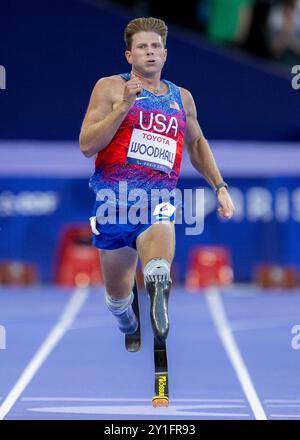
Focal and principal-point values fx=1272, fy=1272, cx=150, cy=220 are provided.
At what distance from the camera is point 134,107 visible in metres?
6.64

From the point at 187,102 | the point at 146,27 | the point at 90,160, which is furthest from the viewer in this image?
the point at 90,160

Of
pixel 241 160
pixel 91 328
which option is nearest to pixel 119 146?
pixel 91 328

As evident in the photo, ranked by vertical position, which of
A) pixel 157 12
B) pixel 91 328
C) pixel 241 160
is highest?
pixel 157 12

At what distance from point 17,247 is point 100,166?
A: 26.0 ft

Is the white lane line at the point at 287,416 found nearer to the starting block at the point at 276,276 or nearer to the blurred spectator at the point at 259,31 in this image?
the starting block at the point at 276,276

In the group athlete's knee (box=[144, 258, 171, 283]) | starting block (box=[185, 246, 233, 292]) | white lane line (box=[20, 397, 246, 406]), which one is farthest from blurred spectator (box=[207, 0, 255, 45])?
athlete's knee (box=[144, 258, 171, 283])

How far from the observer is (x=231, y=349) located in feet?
31.9

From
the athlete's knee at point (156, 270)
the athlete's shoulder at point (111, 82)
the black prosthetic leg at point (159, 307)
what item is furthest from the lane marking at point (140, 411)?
the athlete's shoulder at point (111, 82)

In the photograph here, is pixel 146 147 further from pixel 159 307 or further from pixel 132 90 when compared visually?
pixel 159 307

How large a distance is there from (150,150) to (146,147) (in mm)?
28

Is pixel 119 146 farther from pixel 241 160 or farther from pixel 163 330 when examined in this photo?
pixel 241 160

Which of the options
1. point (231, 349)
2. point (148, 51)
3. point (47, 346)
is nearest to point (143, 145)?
point (148, 51)

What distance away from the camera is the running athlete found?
6500 mm

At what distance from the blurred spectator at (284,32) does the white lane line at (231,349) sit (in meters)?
3.23
